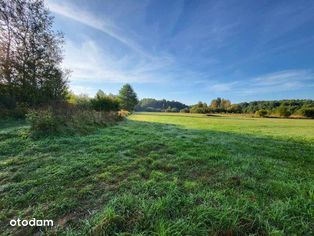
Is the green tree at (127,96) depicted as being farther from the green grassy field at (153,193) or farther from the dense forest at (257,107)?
the green grassy field at (153,193)

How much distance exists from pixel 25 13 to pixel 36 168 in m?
18.0

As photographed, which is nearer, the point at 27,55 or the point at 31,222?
the point at 31,222

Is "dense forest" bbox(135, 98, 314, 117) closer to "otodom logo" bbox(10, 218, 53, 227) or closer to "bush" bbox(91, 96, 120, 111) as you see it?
"bush" bbox(91, 96, 120, 111)

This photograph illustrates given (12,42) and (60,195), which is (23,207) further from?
(12,42)

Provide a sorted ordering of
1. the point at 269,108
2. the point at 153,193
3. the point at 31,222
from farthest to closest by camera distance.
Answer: the point at 269,108
the point at 153,193
the point at 31,222

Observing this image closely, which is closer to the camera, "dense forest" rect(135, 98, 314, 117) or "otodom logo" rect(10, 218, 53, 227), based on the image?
"otodom logo" rect(10, 218, 53, 227)

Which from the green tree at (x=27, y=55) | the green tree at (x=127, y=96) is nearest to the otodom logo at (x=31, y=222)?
the green tree at (x=27, y=55)

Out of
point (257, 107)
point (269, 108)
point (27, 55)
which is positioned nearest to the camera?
point (27, 55)

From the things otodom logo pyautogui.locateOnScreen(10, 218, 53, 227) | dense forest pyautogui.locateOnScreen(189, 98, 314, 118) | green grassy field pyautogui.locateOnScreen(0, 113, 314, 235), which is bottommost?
otodom logo pyautogui.locateOnScreen(10, 218, 53, 227)

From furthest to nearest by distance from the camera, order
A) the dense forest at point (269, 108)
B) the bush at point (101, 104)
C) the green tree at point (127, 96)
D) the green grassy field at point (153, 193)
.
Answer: the green tree at point (127, 96), the dense forest at point (269, 108), the bush at point (101, 104), the green grassy field at point (153, 193)

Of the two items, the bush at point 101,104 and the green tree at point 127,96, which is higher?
the green tree at point 127,96

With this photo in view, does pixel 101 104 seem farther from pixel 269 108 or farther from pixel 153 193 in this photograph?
pixel 269 108

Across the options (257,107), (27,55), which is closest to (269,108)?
(257,107)

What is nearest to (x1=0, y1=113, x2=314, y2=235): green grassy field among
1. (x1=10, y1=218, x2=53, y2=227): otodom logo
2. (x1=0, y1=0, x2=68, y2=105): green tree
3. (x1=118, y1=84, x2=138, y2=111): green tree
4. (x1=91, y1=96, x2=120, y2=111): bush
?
(x1=10, y1=218, x2=53, y2=227): otodom logo
